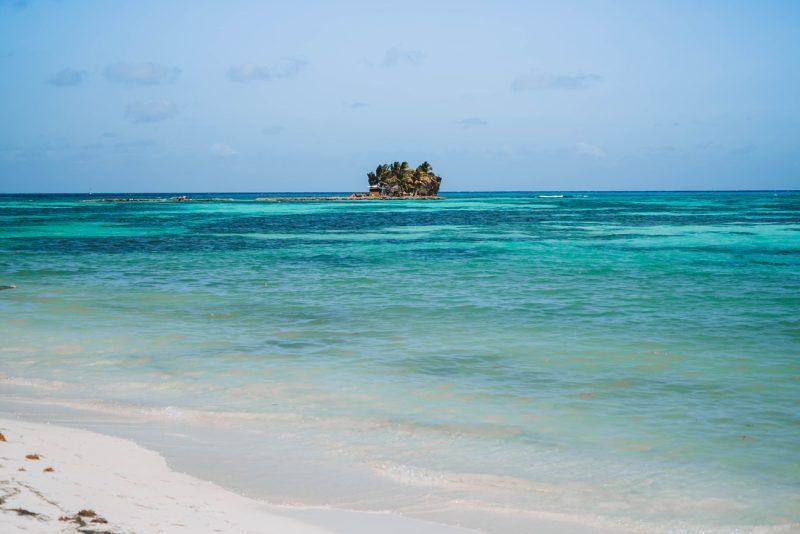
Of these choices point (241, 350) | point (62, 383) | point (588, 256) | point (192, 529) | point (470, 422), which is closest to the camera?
point (192, 529)

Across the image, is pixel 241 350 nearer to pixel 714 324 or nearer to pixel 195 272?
pixel 714 324

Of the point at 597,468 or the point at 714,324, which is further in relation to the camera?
the point at 714,324

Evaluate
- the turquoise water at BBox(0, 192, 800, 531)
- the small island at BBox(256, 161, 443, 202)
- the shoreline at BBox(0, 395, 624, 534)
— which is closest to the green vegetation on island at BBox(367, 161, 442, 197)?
the small island at BBox(256, 161, 443, 202)

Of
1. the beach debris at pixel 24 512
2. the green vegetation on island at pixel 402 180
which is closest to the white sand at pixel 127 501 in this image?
the beach debris at pixel 24 512

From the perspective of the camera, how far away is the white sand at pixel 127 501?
5512 mm

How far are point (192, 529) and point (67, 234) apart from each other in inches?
2002

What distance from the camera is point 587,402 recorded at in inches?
403

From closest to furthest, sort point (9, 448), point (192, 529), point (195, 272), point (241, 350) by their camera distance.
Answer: point (192, 529) → point (9, 448) → point (241, 350) → point (195, 272)

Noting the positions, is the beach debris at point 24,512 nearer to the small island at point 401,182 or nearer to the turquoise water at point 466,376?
the turquoise water at point 466,376

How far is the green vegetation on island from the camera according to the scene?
5723 inches

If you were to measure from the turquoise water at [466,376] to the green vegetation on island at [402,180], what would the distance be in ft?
394

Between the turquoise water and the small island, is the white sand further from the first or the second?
the small island

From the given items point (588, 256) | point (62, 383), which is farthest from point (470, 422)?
point (588, 256)

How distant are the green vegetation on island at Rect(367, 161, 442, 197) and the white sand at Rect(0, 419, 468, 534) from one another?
13832cm
